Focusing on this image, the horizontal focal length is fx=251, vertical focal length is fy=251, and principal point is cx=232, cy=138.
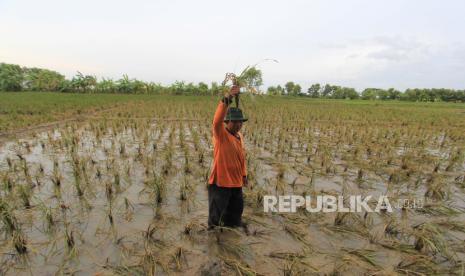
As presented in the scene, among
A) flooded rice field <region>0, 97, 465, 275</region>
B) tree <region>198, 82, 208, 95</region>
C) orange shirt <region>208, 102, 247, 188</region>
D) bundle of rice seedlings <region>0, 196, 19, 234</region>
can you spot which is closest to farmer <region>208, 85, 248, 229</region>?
orange shirt <region>208, 102, 247, 188</region>

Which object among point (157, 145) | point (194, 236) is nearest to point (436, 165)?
point (194, 236)

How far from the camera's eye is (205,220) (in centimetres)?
313

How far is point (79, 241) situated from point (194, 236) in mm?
1193

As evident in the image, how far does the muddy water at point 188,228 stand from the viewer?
7.70 feet

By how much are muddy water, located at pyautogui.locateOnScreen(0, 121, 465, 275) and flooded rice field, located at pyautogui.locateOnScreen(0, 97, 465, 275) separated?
0.04 ft

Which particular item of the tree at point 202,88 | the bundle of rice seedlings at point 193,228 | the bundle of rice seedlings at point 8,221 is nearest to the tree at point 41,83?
the tree at point 202,88

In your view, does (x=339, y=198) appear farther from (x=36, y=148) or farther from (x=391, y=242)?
(x=36, y=148)

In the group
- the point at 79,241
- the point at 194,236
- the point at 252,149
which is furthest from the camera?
the point at 252,149

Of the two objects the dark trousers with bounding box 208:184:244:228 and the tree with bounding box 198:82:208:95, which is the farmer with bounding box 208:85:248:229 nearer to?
the dark trousers with bounding box 208:184:244:228

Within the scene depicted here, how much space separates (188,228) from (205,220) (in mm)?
331

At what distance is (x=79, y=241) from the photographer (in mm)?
2631

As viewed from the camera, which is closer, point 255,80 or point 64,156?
point 255,80

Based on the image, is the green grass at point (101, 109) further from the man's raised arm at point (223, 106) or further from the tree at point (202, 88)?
the tree at point (202, 88)

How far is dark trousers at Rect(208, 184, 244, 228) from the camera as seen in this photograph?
2.74 meters
